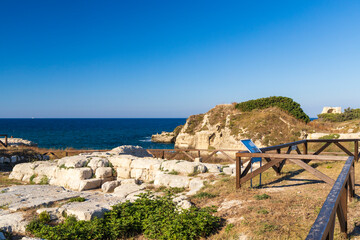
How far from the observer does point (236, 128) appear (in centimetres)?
3148

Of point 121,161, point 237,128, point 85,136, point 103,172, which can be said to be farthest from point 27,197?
point 85,136

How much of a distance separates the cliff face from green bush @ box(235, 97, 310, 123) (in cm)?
99

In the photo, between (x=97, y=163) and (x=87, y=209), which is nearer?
(x=87, y=209)

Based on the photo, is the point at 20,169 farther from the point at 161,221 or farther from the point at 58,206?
the point at 161,221

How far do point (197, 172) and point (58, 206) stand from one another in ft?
17.0

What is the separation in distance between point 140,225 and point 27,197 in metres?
4.32

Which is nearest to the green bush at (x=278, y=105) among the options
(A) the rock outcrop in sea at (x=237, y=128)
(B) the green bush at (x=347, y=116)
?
(A) the rock outcrop in sea at (x=237, y=128)

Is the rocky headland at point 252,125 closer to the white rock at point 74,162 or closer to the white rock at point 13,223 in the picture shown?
the white rock at point 74,162

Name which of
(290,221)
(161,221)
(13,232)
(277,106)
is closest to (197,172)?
(161,221)

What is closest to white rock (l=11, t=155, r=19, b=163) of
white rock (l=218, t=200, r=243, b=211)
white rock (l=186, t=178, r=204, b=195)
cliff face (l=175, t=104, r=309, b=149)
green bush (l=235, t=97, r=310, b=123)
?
white rock (l=186, t=178, r=204, b=195)

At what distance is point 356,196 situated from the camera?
620 cm

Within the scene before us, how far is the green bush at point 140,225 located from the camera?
507 centimetres

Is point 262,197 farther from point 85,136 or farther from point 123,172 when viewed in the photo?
point 85,136

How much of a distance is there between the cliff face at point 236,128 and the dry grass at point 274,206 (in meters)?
19.4
